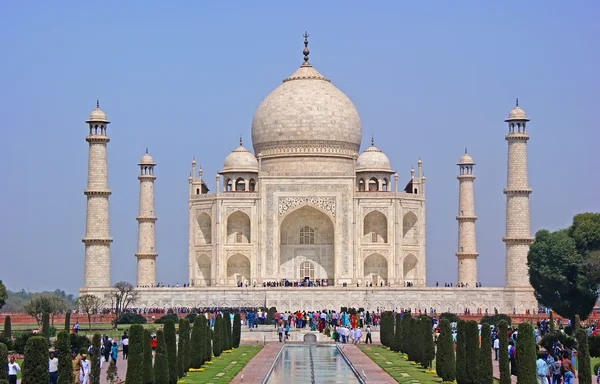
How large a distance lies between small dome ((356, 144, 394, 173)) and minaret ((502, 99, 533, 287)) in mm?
4981

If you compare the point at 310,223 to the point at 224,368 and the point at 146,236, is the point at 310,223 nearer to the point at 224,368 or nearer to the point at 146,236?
the point at 146,236

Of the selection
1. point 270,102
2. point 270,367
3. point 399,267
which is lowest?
point 270,367

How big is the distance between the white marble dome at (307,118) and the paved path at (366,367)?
55.0 ft

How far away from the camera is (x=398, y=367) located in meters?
21.6

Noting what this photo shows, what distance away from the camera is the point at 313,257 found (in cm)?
4156

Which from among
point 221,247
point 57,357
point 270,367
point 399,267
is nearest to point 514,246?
point 399,267

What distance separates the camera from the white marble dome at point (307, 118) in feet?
141

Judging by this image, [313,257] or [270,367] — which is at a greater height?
[313,257]

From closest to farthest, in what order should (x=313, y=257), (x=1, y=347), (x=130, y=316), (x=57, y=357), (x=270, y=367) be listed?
(x=1, y=347)
(x=57, y=357)
(x=270, y=367)
(x=130, y=316)
(x=313, y=257)

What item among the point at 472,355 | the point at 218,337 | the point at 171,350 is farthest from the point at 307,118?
the point at 472,355

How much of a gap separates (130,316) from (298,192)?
28.0ft

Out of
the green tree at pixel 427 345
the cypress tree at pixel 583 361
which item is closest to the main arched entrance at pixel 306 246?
the green tree at pixel 427 345

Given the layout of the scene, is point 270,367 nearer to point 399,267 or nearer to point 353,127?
point 399,267

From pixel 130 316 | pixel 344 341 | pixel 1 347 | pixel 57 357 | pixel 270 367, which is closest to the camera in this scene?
pixel 1 347
